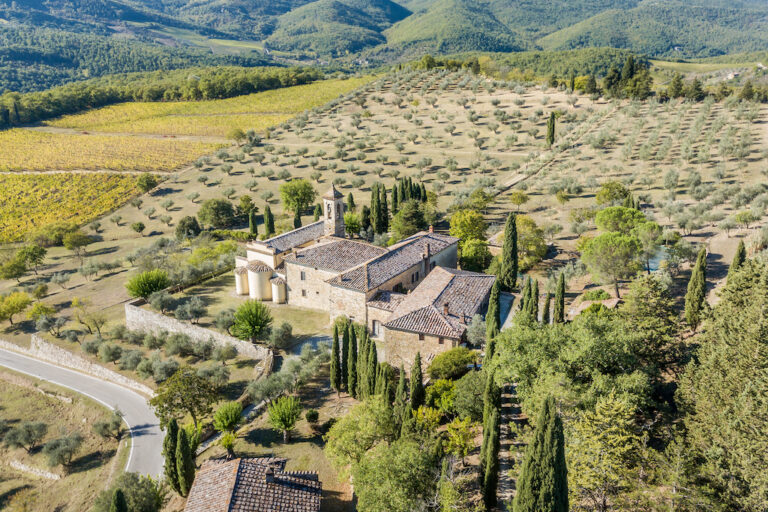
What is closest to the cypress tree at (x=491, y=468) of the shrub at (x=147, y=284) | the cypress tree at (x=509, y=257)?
the cypress tree at (x=509, y=257)

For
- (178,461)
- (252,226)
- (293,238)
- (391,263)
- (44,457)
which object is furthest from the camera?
(252,226)

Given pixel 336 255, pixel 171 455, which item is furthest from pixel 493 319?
pixel 171 455

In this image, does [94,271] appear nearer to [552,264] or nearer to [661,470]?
[552,264]

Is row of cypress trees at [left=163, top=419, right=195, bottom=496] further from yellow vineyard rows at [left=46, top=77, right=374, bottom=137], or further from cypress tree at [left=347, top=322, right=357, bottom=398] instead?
yellow vineyard rows at [left=46, top=77, right=374, bottom=137]

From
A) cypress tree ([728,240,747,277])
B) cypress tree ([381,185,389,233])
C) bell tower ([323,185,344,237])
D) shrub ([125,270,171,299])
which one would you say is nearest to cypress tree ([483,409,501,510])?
cypress tree ([728,240,747,277])

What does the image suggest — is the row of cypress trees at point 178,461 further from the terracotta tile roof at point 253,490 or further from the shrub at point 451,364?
the shrub at point 451,364

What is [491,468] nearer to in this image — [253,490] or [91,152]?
[253,490]

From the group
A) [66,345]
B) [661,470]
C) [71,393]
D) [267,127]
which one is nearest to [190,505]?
[661,470]
